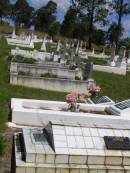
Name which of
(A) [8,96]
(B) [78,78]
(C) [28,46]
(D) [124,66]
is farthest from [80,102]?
(C) [28,46]

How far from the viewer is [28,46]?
4041 cm

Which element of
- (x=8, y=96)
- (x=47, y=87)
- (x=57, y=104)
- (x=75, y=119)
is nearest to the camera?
(x=75, y=119)

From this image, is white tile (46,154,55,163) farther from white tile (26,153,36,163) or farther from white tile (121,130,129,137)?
white tile (121,130,129,137)

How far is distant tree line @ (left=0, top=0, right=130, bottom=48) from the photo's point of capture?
176 feet

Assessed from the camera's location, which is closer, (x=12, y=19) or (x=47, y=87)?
(x=47, y=87)

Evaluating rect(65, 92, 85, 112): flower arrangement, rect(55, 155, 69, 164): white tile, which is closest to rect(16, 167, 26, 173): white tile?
rect(55, 155, 69, 164): white tile

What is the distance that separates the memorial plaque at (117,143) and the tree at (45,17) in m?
85.2

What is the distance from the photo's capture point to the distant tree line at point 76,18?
5367 cm

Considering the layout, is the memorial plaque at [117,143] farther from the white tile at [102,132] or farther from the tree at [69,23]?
the tree at [69,23]

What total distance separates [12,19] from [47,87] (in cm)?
8180

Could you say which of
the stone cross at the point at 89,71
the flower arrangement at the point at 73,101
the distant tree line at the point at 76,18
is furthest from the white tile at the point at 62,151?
the distant tree line at the point at 76,18

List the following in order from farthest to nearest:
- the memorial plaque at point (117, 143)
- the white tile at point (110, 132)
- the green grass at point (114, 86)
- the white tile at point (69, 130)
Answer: the green grass at point (114, 86) < the white tile at point (110, 132) < the white tile at point (69, 130) < the memorial plaque at point (117, 143)

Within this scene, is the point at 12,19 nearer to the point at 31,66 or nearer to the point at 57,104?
the point at 31,66

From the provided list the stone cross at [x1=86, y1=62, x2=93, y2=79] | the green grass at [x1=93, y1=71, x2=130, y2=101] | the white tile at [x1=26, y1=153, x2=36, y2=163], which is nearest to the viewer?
the white tile at [x1=26, y1=153, x2=36, y2=163]
